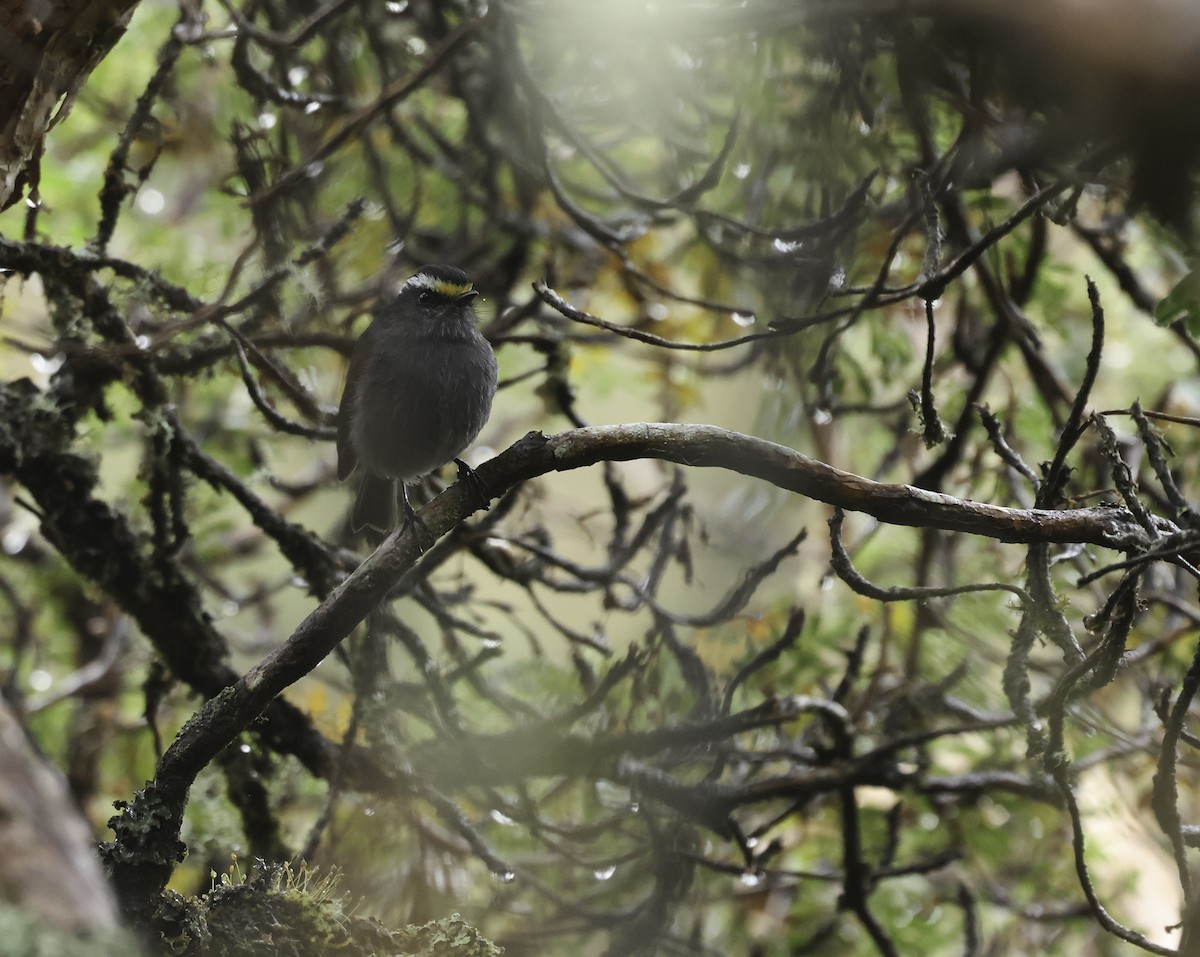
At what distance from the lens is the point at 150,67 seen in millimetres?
5941

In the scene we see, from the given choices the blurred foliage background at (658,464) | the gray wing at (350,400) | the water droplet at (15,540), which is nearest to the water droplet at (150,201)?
the blurred foliage background at (658,464)

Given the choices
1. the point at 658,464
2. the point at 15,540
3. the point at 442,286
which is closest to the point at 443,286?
the point at 442,286

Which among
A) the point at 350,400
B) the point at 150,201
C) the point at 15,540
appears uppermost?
the point at 150,201

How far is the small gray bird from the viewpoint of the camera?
3754 mm

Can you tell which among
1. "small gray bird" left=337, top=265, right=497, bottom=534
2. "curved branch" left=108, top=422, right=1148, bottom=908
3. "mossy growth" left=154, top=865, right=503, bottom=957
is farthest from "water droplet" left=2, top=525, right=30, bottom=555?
"mossy growth" left=154, top=865, right=503, bottom=957

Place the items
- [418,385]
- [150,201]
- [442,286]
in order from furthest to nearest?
[150,201] < [442,286] < [418,385]

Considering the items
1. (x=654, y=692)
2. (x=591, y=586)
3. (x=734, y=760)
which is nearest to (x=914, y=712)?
(x=734, y=760)

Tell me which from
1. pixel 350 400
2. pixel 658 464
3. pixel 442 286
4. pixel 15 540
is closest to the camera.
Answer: pixel 350 400

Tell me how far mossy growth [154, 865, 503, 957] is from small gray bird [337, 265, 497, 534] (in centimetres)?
166

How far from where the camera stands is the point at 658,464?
4797 millimetres

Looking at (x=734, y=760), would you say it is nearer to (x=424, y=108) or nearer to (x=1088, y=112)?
(x=1088, y=112)

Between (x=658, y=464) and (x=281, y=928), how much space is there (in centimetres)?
296

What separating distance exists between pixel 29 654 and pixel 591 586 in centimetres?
347

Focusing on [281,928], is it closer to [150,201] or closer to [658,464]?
[658,464]
